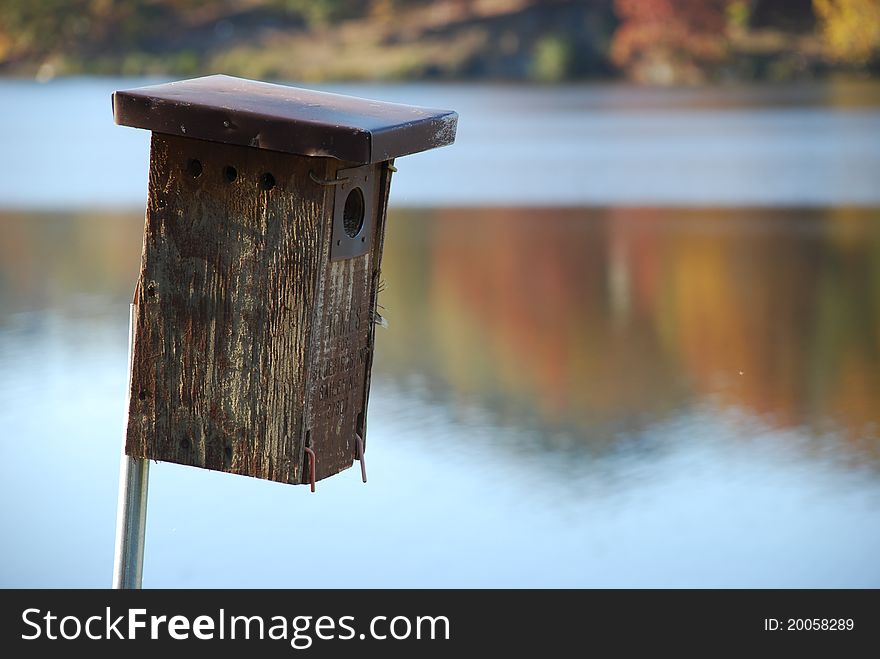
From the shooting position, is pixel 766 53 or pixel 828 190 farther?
pixel 766 53

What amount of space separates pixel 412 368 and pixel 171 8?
3542 centimetres

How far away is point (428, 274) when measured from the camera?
35.6 feet

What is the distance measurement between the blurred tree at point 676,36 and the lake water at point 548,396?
22.9 m

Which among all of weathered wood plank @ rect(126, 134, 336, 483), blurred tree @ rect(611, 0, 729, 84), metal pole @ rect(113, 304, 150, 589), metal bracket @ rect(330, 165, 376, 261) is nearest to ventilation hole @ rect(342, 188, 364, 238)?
metal bracket @ rect(330, 165, 376, 261)

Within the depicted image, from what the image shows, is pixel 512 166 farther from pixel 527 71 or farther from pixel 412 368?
pixel 527 71

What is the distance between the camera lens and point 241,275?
2207mm

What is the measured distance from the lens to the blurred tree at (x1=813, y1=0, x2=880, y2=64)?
119 ft

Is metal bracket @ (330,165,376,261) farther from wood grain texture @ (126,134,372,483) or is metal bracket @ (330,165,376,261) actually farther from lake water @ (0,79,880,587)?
lake water @ (0,79,880,587)

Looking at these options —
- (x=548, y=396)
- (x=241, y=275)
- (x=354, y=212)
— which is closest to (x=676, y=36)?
(x=548, y=396)

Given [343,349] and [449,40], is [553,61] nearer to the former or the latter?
[449,40]

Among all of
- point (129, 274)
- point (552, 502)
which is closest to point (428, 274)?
point (129, 274)
